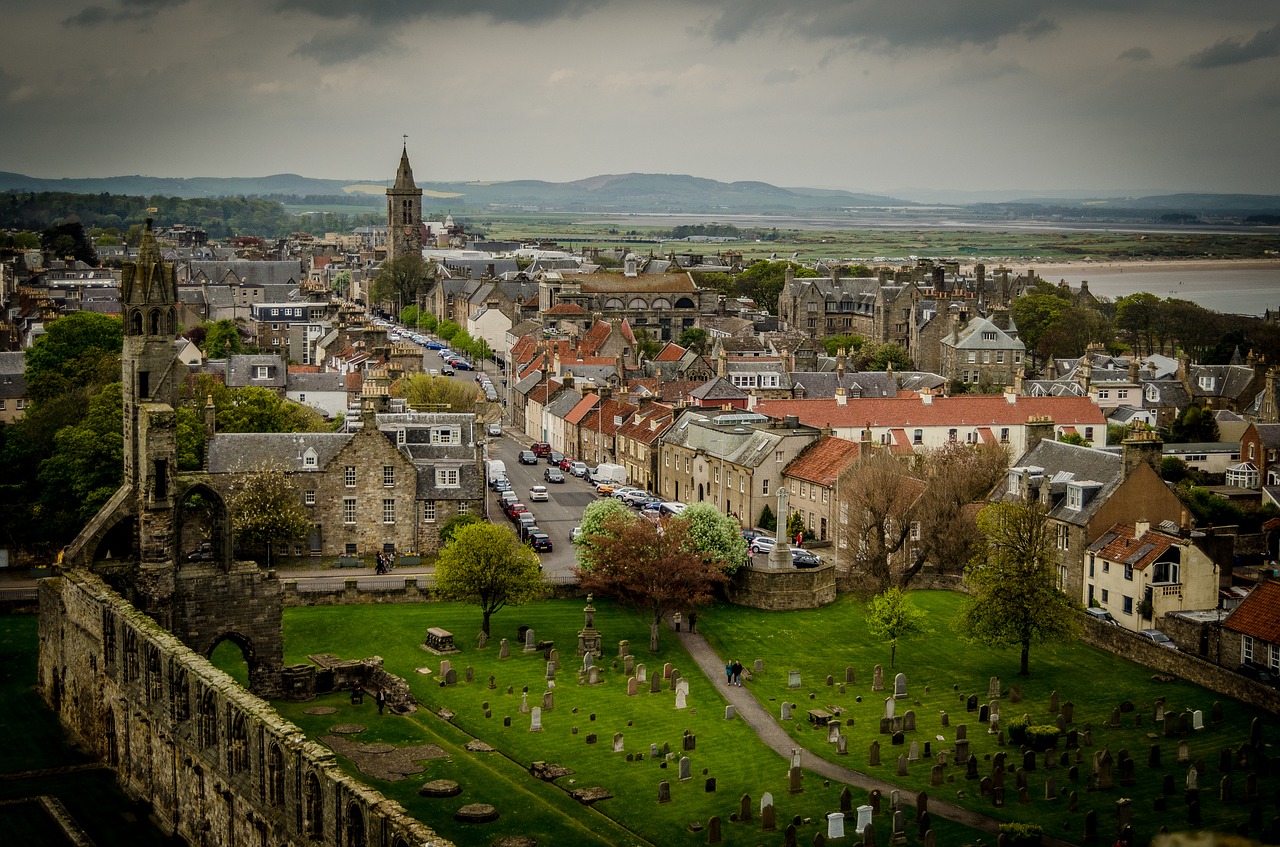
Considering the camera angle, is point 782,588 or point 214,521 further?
point 782,588

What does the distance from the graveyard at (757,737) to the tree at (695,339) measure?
82.0 meters

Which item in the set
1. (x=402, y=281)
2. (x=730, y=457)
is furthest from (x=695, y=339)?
(x=730, y=457)

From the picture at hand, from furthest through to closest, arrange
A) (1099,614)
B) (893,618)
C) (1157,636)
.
Answer: (1099,614)
(1157,636)
(893,618)

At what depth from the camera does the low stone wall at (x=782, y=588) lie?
59375mm

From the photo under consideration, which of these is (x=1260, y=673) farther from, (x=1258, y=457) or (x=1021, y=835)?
(x=1258, y=457)

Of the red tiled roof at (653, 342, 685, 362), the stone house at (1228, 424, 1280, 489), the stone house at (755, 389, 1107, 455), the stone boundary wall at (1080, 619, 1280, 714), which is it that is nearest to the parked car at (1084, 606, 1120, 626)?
the stone boundary wall at (1080, 619, 1280, 714)

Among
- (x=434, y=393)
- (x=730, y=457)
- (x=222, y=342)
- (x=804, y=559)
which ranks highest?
(x=222, y=342)

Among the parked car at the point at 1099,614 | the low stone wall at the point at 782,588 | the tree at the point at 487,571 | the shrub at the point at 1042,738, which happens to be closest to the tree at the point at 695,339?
the low stone wall at the point at 782,588

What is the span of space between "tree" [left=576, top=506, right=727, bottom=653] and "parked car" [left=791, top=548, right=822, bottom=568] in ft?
21.9

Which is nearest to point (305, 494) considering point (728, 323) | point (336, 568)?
point (336, 568)

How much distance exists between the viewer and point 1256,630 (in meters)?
48.9

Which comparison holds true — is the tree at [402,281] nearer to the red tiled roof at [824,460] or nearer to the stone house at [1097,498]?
the red tiled roof at [824,460]

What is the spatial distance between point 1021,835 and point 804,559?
28.7 m

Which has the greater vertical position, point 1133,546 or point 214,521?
point 214,521
